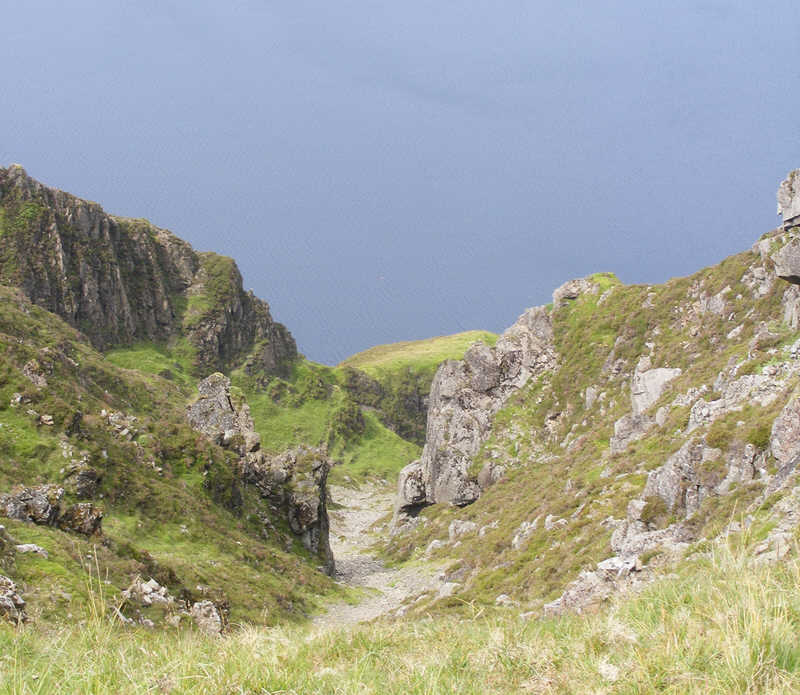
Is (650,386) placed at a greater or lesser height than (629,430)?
greater

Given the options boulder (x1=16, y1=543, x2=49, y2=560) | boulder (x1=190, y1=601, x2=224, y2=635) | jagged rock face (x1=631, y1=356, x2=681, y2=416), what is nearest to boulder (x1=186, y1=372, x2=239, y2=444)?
boulder (x1=190, y1=601, x2=224, y2=635)

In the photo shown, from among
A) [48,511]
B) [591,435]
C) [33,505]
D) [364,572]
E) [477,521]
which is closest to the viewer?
[33,505]

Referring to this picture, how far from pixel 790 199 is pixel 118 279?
117450 mm

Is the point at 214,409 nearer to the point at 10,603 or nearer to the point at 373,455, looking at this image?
the point at 10,603

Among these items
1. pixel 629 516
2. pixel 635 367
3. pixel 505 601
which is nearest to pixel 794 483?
pixel 629 516

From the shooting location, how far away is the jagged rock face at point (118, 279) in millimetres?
98312

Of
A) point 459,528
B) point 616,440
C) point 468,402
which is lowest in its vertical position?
point 459,528

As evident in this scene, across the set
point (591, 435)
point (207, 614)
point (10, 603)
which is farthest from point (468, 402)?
point (10, 603)

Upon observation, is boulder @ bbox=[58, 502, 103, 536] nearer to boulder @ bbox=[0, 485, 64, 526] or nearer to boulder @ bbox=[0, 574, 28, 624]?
boulder @ bbox=[0, 485, 64, 526]

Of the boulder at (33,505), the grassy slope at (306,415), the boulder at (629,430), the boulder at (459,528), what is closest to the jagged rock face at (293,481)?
the boulder at (459,528)

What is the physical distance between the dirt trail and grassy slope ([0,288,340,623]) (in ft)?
9.36

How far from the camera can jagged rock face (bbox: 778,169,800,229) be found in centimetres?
3431

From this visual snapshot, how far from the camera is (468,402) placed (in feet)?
217

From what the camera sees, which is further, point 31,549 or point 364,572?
point 364,572
